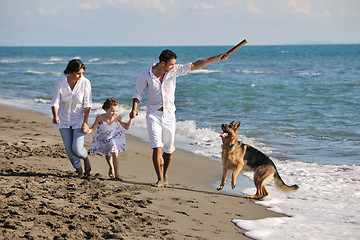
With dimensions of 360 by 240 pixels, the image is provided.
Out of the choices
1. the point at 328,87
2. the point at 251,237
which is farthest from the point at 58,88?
the point at 328,87

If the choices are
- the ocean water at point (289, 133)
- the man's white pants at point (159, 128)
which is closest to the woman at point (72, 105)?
the man's white pants at point (159, 128)

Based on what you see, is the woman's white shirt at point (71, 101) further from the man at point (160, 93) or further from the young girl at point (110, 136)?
the man at point (160, 93)

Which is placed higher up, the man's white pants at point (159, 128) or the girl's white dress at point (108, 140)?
the man's white pants at point (159, 128)

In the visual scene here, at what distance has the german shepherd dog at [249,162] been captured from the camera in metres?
5.51

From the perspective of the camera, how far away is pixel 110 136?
18.9 feet

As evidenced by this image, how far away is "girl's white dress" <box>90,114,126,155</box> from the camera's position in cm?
572

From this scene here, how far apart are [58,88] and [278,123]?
8651 mm

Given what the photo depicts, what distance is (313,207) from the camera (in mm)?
5328

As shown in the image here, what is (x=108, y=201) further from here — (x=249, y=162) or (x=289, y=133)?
(x=289, y=133)

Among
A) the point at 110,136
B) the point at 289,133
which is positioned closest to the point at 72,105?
the point at 110,136

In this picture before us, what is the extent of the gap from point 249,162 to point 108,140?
6.69 feet

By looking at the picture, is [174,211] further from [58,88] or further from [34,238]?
[58,88]

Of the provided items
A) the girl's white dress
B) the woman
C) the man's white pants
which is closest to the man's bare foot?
the man's white pants

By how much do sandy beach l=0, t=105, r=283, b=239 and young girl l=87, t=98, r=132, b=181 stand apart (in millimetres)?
296
